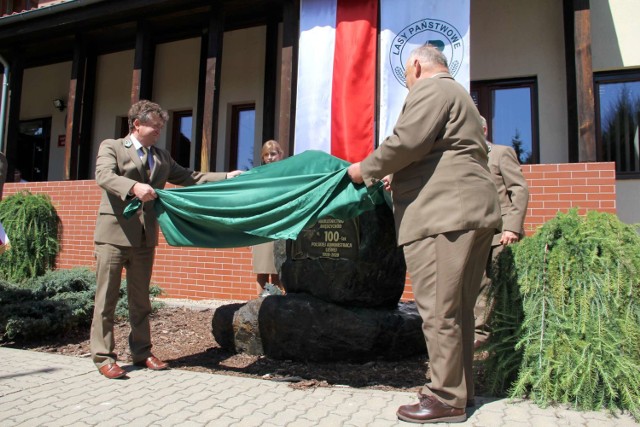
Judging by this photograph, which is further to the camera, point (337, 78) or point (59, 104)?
point (59, 104)

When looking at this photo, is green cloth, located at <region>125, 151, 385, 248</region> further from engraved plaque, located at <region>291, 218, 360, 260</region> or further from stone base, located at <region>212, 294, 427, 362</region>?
stone base, located at <region>212, 294, 427, 362</region>

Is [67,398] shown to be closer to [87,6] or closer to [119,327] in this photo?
[119,327]

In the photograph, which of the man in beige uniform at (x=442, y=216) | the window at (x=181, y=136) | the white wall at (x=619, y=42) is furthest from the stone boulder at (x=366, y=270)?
the window at (x=181, y=136)

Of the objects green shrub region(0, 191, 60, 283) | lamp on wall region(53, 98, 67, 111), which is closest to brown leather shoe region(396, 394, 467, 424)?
green shrub region(0, 191, 60, 283)

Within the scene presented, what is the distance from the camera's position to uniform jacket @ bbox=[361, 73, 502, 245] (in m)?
2.72

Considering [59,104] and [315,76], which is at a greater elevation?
[59,104]

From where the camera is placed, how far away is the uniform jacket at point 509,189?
3.87m

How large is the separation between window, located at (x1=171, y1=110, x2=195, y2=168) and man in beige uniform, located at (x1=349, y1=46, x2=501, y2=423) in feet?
26.8

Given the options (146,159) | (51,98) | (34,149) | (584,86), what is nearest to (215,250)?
(146,159)

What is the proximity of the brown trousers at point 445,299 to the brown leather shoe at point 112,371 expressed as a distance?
225 cm

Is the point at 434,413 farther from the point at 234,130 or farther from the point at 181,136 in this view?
the point at 181,136

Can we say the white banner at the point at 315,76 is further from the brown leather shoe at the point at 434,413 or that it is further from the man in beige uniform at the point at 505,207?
the brown leather shoe at the point at 434,413

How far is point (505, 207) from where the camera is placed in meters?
3.99

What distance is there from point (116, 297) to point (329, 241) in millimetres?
1755
